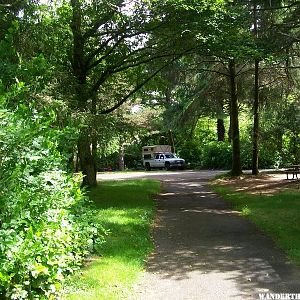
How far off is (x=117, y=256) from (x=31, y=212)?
305 cm

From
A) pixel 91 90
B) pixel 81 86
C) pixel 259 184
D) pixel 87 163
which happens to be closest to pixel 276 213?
pixel 81 86

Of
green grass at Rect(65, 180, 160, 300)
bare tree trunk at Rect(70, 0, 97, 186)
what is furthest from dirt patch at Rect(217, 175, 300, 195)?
bare tree trunk at Rect(70, 0, 97, 186)

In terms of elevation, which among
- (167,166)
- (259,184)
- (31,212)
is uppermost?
(31,212)

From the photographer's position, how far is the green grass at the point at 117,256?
620 cm

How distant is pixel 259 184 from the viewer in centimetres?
2136

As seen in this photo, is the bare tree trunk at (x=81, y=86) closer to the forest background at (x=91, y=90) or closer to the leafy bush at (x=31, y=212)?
the forest background at (x=91, y=90)

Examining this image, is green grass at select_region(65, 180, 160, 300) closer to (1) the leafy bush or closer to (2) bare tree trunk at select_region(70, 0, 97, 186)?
(1) the leafy bush

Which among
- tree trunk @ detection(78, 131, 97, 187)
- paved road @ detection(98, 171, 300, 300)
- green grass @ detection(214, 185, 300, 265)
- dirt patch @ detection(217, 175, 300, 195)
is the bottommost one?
paved road @ detection(98, 171, 300, 300)

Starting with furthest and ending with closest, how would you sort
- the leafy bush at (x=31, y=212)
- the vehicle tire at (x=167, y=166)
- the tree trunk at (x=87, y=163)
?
the vehicle tire at (x=167, y=166)
the tree trunk at (x=87, y=163)
the leafy bush at (x=31, y=212)

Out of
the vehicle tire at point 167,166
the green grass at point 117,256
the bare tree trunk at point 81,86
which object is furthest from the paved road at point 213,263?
the vehicle tire at point 167,166

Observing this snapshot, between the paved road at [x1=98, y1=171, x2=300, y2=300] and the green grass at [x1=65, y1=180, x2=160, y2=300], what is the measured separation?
24cm

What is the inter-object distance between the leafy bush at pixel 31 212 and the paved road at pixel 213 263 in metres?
1.56

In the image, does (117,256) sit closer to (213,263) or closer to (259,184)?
(213,263)

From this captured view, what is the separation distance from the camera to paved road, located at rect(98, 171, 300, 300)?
6.31m
